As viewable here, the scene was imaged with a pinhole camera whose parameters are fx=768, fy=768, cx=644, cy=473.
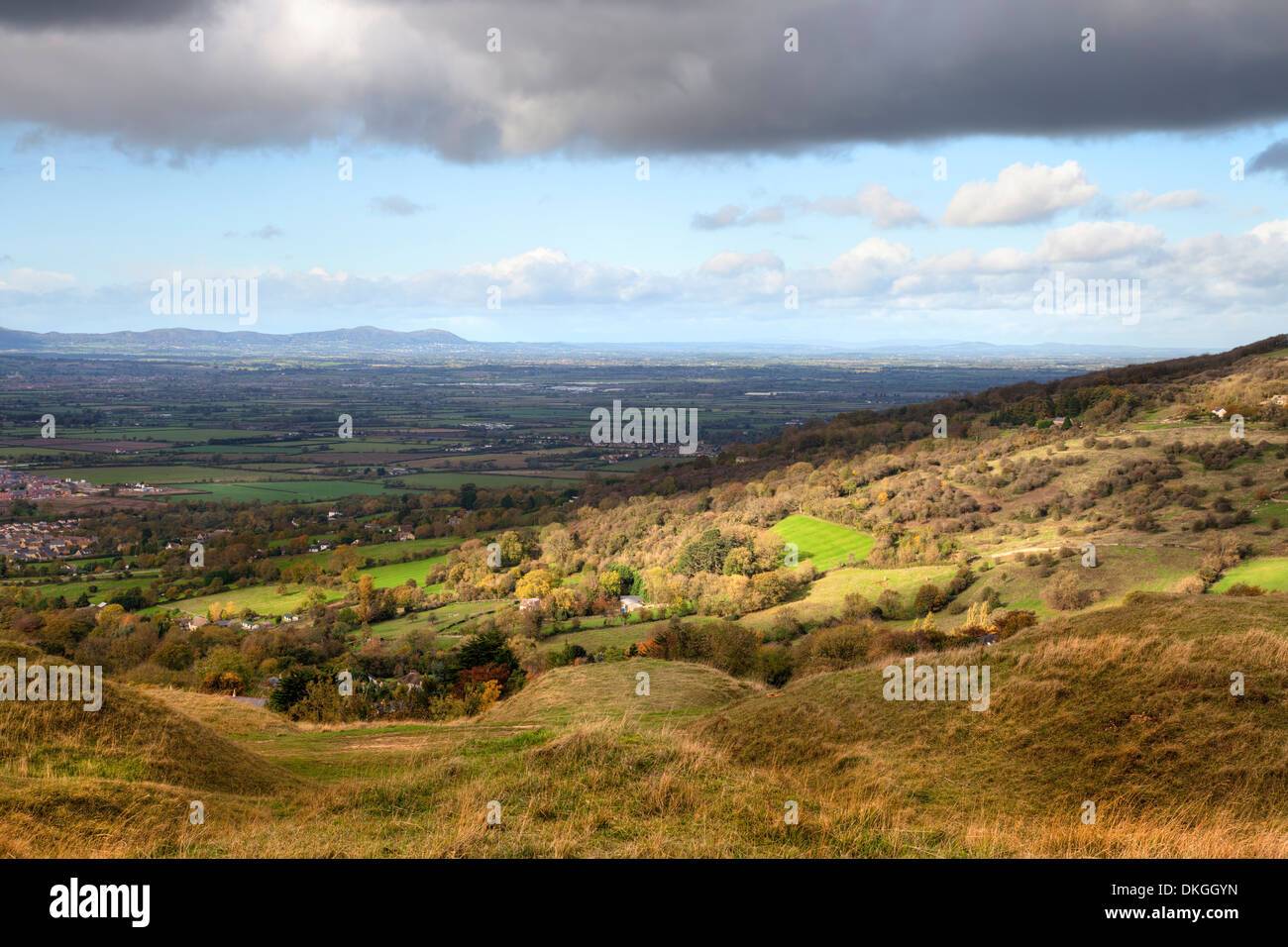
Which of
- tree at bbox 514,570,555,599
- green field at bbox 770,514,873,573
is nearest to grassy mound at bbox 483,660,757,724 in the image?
tree at bbox 514,570,555,599

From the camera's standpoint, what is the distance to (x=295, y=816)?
11445 millimetres

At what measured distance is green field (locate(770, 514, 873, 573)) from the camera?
62.6 m

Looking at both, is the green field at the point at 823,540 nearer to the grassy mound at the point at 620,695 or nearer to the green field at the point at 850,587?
the green field at the point at 850,587

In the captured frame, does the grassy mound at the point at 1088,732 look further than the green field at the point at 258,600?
No

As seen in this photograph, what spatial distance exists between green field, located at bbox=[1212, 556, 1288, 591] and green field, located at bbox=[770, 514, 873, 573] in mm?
25067

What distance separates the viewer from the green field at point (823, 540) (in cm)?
6257

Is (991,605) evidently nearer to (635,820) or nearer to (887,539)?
(887,539)

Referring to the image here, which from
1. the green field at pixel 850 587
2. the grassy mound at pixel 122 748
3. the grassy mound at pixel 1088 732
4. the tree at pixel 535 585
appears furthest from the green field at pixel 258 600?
the grassy mound at pixel 1088 732

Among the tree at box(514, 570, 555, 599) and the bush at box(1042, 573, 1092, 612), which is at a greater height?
the bush at box(1042, 573, 1092, 612)

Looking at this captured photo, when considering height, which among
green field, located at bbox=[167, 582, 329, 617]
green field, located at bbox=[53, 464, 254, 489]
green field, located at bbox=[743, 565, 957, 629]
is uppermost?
green field, located at bbox=[53, 464, 254, 489]

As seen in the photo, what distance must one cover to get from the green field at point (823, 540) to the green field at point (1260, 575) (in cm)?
2507

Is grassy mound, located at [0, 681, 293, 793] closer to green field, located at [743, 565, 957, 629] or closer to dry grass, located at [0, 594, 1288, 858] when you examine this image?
dry grass, located at [0, 594, 1288, 858]

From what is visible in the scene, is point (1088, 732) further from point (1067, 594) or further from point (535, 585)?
point (535, 585)
